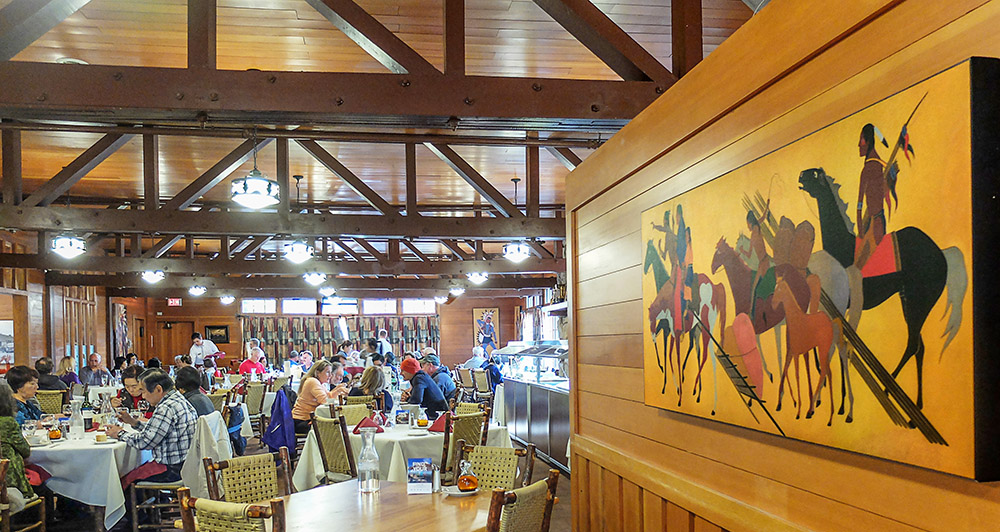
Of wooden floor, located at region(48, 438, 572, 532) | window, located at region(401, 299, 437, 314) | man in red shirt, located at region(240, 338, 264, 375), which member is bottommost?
wooden floor, located at region(48, 438, 572, 532)

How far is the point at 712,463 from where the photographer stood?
2.88 meters

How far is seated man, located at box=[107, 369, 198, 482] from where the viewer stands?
5.86m

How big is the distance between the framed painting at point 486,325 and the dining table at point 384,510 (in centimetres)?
2037

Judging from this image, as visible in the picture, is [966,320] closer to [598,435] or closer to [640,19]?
[598,435]

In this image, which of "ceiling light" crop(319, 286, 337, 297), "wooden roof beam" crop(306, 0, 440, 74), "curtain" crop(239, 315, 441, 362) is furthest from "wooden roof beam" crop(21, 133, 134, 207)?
"curtain" crop(239, 315, 441, 362)

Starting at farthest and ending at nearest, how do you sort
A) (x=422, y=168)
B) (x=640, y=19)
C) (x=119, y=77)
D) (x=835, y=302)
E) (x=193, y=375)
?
(x=422, y=168) → (x=193, y=375) → (x=640, y=19) → (x=119, y=77) → (x=835, y=302)

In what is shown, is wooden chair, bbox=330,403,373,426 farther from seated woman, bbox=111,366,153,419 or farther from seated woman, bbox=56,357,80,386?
seated woman, bbox=56,357,80,386

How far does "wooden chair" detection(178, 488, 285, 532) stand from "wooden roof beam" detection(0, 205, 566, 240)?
223 inches

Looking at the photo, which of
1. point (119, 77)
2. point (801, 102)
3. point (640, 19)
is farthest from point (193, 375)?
point (801, 102)

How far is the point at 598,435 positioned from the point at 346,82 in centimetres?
242

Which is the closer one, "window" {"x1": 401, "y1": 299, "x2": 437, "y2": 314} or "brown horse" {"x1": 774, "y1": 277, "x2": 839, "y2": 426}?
"brown horse" {"x1": 774, "y1": 277, "x2": 839, "y2": 426}

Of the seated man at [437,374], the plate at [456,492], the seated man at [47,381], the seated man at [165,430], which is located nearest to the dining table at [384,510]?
the plate at [456,492]

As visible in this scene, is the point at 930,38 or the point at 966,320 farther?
the point at 930,38

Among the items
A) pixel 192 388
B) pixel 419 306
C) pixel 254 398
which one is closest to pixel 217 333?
pixel 419 306
